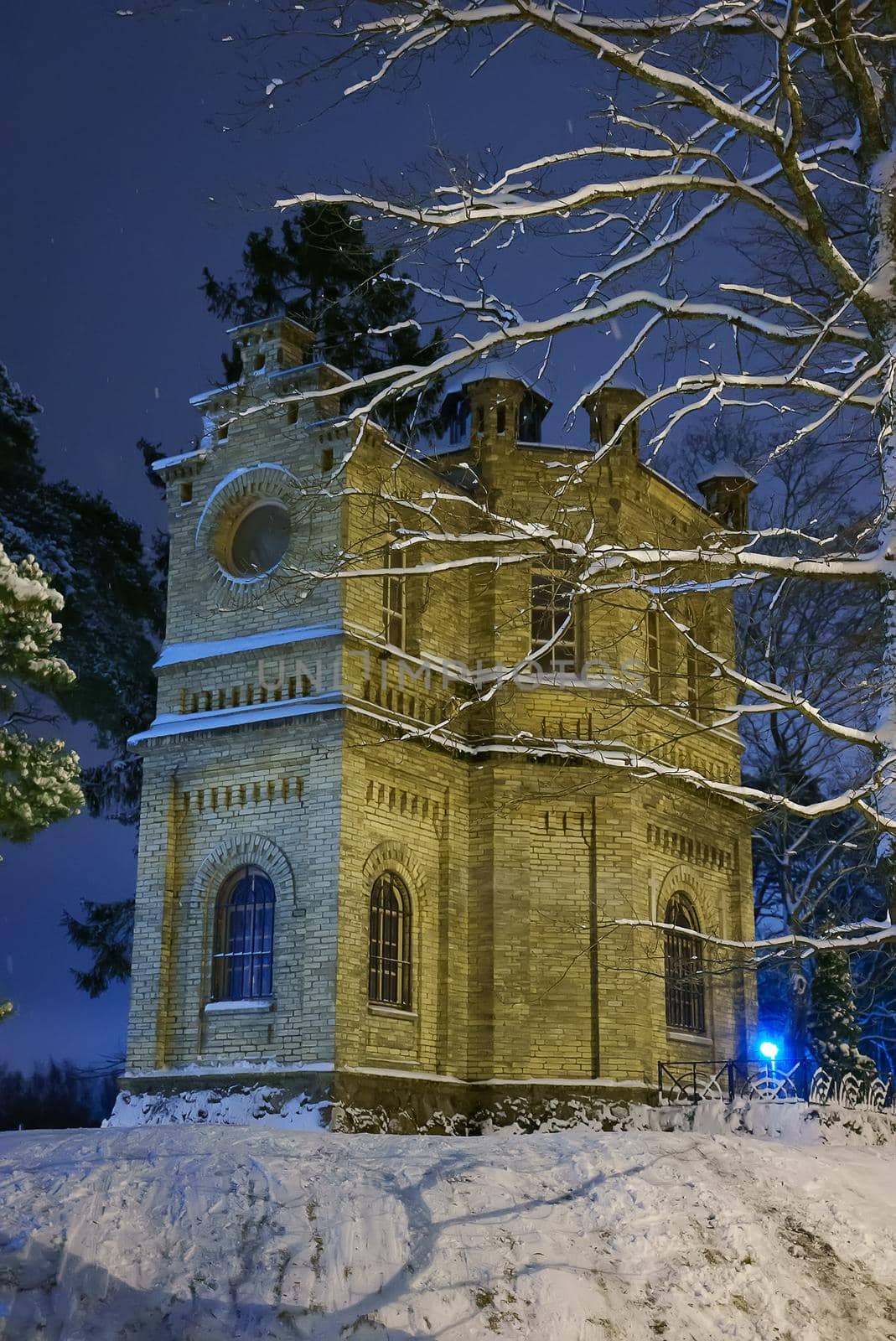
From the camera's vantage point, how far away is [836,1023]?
23594 mm

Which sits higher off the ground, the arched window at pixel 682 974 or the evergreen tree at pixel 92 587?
the evergreen tree at pixel 92 587

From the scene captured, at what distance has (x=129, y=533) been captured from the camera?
29.4 m

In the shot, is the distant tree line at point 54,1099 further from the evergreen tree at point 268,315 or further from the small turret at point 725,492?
the small turret at point 725,492

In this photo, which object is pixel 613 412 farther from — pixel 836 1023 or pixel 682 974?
pixel 836 1023

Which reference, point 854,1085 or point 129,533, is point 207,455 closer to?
point 129,533

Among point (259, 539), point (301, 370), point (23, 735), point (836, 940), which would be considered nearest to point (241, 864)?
point (259, 539)

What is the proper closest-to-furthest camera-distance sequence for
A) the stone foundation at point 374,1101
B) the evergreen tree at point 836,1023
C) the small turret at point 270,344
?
the stone foundation at point 374,1101 < the small turret at point 270,344 < the evergreen tree at point 836,1023

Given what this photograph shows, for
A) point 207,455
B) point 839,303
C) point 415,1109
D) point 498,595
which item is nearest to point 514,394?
point 498,595

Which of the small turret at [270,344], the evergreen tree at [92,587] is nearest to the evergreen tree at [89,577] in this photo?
the evergreen tree at [92,587]

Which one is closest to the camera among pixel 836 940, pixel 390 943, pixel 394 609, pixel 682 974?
pixel 836 940

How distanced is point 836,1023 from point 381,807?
8697 mm

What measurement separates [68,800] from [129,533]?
53.0 ft

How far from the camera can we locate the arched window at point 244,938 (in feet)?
62.5

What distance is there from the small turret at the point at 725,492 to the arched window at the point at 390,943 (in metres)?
10.4
